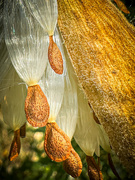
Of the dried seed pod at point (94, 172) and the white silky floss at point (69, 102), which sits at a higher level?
the white silky floss at point (69, 102)

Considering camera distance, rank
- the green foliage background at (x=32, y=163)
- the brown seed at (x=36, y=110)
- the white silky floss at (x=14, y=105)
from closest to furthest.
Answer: the brown seed at (x=36, y=110)
the white silky floss at (x=14, y=105)
the green foliage background at (x=32, y=163)

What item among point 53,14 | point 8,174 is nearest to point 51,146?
point 53,14

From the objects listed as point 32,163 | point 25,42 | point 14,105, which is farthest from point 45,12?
point 32,163

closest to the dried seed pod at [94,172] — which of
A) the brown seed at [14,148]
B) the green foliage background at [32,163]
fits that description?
the brown seed at [14,148]

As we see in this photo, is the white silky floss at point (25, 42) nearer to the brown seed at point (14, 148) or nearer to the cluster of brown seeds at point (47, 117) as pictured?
the cluster of brown seeds at point (47, 117)

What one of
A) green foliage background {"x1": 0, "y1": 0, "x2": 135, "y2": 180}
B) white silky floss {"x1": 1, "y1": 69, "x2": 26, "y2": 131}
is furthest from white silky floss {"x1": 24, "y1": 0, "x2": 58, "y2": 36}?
green foliage background {"x1": 0, "y1": 0, "x2": 135, "y2": 180}

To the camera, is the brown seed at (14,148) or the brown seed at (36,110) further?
the brown seed at (14,148)

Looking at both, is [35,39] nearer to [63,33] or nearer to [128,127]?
[63,33]
